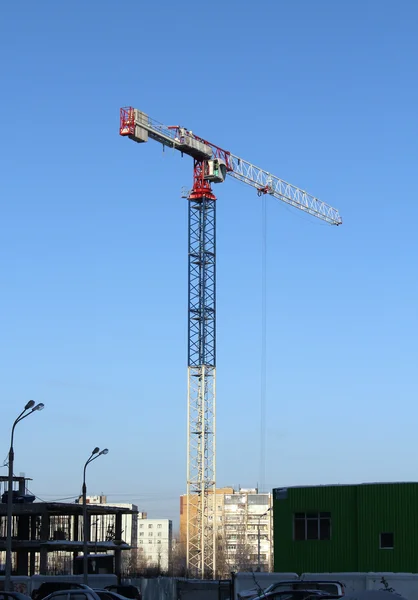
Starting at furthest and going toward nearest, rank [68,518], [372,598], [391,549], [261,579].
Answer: [68,518], [391,549], [261,579], [372,598]

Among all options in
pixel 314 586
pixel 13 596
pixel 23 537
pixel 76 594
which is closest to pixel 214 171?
pixel 23 537

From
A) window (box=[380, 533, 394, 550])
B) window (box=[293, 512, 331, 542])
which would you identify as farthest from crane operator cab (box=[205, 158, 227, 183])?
window (box=[380, 533, 394, 550])

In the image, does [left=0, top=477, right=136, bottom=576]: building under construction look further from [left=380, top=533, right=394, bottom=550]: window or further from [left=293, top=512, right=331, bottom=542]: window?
[left=380, top=533, right=394, bottom=550]: window

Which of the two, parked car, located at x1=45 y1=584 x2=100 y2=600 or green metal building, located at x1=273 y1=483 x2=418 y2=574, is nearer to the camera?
parked car, located at x1=45 y1=584 x2=100 y2=600

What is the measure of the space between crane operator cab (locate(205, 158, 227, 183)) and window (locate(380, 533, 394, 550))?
211 feet

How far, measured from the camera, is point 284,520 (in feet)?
157

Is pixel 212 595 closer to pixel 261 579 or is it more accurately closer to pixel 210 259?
pixel 261 579

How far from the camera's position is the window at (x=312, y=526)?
1839 inches

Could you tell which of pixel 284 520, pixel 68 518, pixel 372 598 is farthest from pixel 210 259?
pixel 372 598

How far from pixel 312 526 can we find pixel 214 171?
6277cm

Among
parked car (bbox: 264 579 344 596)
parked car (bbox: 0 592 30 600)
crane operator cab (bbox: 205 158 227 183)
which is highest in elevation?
crane operator cab (bbox: 205 158 227 183)

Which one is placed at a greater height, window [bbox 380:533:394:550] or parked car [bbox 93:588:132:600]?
window [bbox 380:533:394:550]

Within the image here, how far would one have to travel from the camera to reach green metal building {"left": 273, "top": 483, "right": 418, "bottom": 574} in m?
44.5

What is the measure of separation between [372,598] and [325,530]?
106 feet
